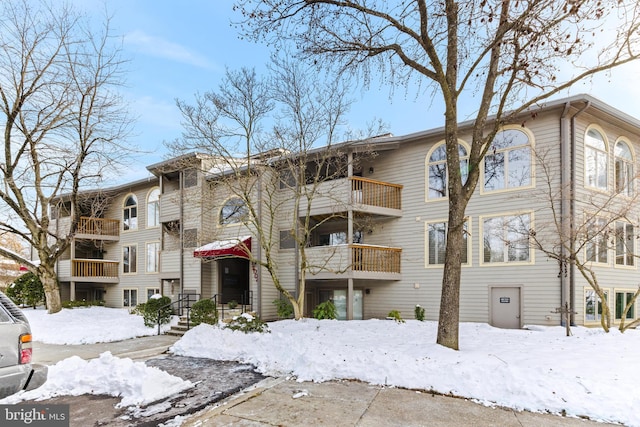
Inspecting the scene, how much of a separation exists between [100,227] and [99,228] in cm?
11

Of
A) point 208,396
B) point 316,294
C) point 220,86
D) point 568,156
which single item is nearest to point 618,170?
point 568,156

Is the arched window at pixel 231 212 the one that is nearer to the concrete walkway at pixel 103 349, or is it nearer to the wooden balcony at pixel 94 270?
the concrete walkway at pixel 103 349

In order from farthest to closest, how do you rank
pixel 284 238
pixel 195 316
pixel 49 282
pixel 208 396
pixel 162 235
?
pixel 162 235, pixel 49 282, pixel 284 238, pixel 195 316, pixel 208 396

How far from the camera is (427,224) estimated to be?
14.9m

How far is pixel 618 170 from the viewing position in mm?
14109

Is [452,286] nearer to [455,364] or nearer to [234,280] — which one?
[455,364]

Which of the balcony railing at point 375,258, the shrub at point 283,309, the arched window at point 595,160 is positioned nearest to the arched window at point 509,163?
the arched window at point 595,160

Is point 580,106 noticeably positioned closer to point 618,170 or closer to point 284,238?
point 618,170

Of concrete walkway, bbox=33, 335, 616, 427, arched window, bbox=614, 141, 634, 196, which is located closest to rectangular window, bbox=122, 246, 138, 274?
concrete walkway, bbox=33, 335, 616, 427

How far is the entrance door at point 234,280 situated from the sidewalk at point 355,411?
12.3m

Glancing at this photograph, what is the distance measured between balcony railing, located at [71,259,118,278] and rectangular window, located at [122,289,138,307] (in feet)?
3.99

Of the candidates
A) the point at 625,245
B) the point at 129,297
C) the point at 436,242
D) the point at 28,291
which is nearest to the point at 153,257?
the point at 129,297

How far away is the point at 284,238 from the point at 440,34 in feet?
34.1

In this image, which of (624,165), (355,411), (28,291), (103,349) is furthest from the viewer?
(28,291)
